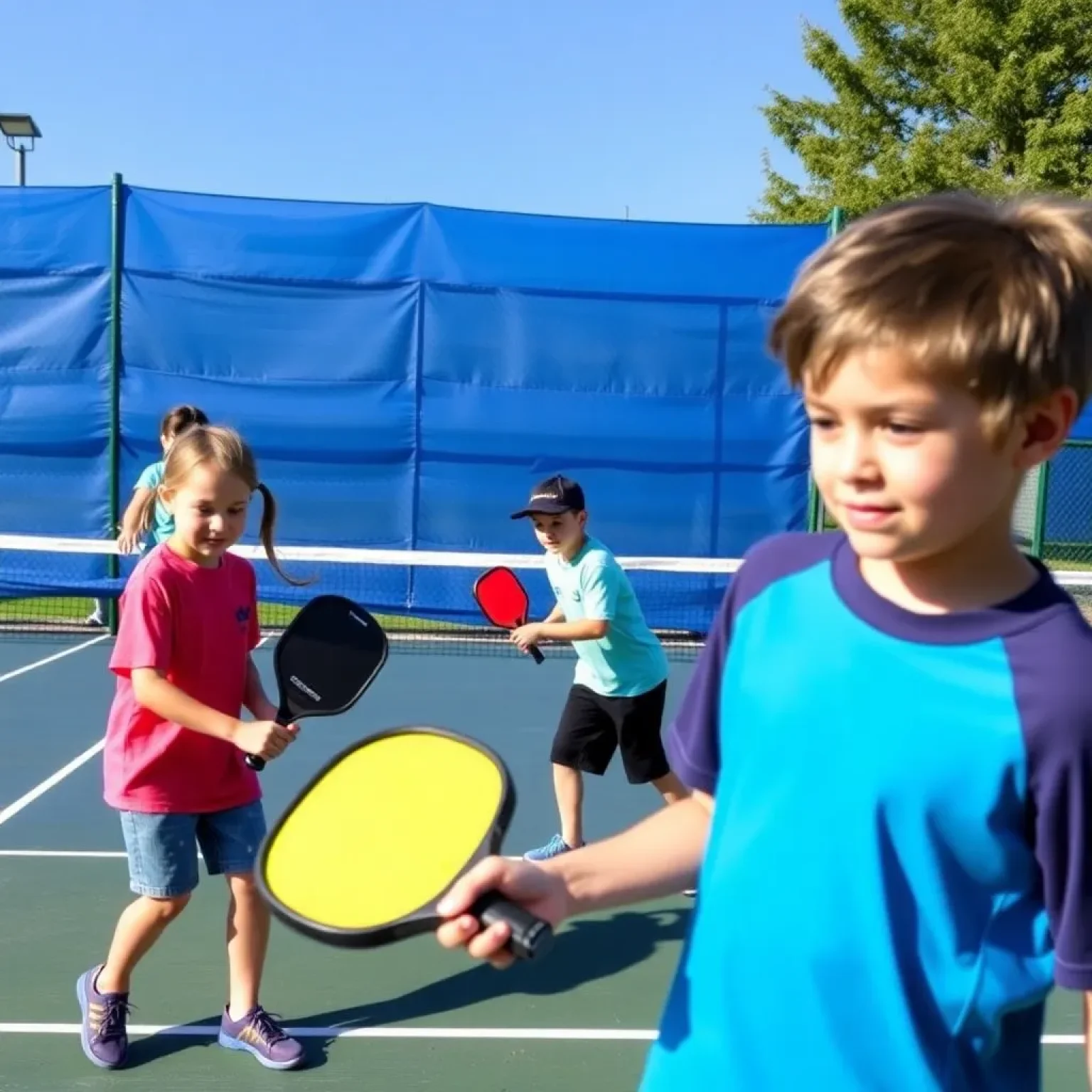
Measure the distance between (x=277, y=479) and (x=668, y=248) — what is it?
12.1 ft

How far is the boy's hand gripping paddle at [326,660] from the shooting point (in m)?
3.02

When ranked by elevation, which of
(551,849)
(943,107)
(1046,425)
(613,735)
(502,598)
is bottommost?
(551,849)

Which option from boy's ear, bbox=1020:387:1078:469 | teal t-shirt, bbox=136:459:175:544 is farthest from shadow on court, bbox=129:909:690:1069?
teal t-shirt, bbox=136:459:175:544

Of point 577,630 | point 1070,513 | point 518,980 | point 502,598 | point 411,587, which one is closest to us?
point 518,980

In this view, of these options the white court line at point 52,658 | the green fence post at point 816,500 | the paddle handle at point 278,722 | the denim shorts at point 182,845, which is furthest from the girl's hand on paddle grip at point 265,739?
the green fence post at point 816,500

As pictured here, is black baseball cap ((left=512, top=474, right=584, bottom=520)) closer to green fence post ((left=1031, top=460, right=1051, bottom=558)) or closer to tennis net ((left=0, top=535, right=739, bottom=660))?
tennis net ((left=0, top=535, right=739, bottom=660))

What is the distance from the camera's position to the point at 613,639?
201 inches

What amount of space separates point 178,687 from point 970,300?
2593 mm

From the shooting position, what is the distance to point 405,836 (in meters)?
1.37

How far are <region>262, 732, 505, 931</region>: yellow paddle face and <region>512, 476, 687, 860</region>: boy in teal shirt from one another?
11.4 ft

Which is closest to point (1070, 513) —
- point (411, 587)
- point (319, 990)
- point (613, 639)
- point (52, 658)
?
point (411, 587)

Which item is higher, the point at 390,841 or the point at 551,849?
the point at 390,841

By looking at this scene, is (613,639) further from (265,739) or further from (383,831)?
(383,831)

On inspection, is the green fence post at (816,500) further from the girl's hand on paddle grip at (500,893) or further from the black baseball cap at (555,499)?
the girl's hand on paddle grip at (500,893)
